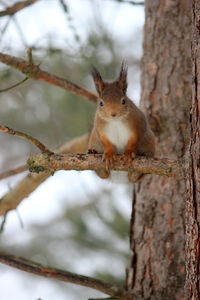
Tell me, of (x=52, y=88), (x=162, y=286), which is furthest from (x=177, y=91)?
(x=52, y=88)

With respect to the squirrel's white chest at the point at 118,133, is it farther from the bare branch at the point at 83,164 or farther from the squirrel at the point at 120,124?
the bare branch at the point at 83,164

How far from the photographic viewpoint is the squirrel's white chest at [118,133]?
8.38 feet

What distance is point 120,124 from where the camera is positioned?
2.56 meters

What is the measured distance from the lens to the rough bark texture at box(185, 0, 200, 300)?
1.78 m

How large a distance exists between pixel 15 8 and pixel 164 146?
0.93 m

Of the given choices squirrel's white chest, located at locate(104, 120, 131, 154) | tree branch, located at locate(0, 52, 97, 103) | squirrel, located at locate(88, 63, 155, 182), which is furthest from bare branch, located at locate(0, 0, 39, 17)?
squirrel's white chest, located at locate(104, 120, 131, 154)

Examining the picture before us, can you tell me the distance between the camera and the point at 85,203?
542 cm

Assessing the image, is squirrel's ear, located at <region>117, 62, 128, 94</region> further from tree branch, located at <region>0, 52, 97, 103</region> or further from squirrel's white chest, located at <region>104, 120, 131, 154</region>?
tree branch, located at <region>0, 52, 97, 103</region>

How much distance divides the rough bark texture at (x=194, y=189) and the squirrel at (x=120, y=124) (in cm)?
65

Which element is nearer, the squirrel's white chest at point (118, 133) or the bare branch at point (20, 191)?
the squirrel's white chest at point (118, 133)

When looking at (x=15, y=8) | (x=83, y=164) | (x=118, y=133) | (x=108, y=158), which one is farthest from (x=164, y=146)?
(x=15, y=8)

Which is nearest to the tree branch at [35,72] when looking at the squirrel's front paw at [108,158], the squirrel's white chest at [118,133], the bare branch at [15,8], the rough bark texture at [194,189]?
the bare branch at [15,8]

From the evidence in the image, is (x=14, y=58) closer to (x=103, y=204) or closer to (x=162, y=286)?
(x=162, y=286)

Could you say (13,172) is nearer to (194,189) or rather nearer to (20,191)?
(20,191)
